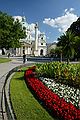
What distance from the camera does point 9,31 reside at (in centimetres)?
5809

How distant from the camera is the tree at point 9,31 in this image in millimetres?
56906

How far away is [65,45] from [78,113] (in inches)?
1306

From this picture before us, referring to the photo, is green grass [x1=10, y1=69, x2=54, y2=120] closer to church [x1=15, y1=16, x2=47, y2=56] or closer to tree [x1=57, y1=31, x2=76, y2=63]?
tree [x1=57, y1=31, x2=76, y2=63]

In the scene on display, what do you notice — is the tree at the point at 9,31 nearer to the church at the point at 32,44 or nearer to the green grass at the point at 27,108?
the green grass at the point at 27,108

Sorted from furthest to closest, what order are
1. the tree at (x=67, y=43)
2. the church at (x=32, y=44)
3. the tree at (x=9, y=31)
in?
the church at (x=32, y=44) → the tree at (x=9, y=31) → the tree at (x=67, y=43)

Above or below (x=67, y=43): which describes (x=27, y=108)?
below

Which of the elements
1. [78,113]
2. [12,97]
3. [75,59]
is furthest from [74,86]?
[75,59]

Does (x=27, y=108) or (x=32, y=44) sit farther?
(x=32, y=44)

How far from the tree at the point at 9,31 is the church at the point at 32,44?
2202 inches

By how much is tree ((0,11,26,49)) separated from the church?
183ft

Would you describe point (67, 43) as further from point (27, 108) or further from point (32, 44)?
point (32, 44)

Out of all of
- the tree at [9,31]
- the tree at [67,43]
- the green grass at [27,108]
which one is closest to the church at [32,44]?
the tree at [9,31]

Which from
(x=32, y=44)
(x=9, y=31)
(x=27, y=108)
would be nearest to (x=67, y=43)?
(x=9, y=31)

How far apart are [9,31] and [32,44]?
77.8 m
